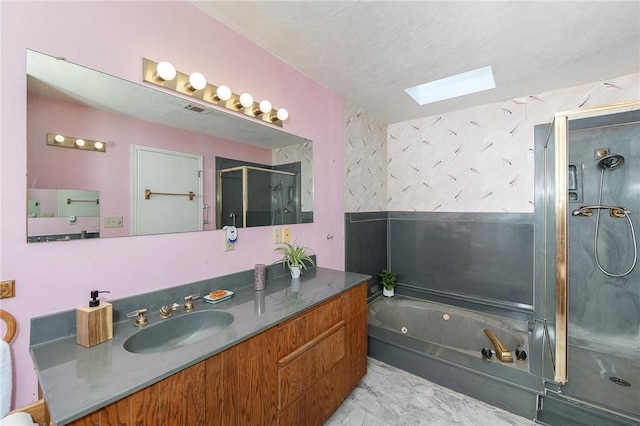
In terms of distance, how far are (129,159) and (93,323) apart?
0.71m

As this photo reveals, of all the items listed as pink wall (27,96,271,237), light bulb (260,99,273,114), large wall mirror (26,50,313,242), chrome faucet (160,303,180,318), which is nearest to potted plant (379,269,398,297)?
large wall mirror (26,50,313,242)

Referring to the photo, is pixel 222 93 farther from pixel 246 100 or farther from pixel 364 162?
pixel 364 162

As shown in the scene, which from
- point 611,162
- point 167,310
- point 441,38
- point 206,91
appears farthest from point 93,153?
point 611,162

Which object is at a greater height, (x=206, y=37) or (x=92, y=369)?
(x=206, y=37)

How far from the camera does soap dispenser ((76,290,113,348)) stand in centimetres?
97

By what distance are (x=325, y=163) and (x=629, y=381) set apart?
271cm

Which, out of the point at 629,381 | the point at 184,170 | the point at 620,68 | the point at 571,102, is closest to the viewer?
the point at 184,170

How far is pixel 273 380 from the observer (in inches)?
48.1

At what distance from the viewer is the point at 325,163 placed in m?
2.40

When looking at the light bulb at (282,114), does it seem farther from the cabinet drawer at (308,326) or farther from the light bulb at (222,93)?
the cabinet drawer at (308,326)

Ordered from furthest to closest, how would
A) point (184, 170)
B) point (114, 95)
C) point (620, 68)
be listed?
1. point (620, 68)
2. point (184, 170)
3. point (114, 95)

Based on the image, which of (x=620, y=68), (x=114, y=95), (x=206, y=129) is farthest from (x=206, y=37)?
(x=620, y=68)

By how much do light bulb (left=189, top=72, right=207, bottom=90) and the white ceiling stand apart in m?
0.41

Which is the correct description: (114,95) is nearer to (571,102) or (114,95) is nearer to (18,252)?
(18,252)
